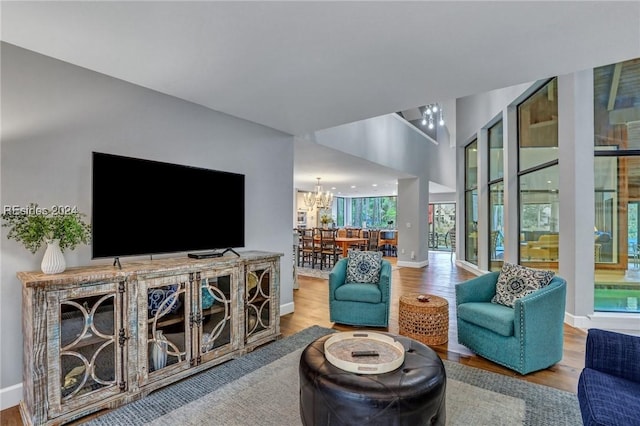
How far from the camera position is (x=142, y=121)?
2.94m

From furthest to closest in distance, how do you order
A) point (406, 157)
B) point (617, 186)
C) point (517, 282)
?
point (406, 157)
point (617, 186)
point (517, 282)

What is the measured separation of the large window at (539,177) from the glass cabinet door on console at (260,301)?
4.17 metres

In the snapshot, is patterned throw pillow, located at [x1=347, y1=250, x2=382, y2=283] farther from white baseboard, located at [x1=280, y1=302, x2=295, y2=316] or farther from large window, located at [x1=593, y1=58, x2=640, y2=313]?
large window, located at [x1=593, y1=58, x2=640, y2=313]

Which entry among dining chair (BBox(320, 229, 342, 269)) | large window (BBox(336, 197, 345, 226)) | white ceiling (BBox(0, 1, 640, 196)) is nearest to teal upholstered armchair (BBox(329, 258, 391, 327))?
white ceiling (BBox(0, 1, 640, 196))

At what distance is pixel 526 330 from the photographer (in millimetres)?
2729

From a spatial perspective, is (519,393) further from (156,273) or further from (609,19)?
(156,273)

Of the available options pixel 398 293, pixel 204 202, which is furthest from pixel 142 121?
pixel 398 293

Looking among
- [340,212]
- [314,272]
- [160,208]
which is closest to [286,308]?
[160,208]

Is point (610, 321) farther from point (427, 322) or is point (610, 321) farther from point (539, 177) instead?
point (427, 322)

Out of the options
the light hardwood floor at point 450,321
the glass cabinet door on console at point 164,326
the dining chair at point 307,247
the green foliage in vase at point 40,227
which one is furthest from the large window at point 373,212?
the green foliage in vase at point 40,227

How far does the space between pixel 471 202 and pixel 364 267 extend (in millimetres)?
5607

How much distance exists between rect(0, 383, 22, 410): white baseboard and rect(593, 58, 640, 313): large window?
600 cm

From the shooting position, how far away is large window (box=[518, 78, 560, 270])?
472 centimetres

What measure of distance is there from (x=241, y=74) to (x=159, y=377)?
2522 millimetres
